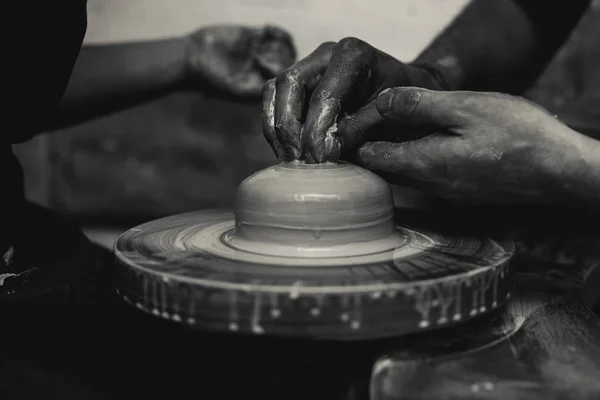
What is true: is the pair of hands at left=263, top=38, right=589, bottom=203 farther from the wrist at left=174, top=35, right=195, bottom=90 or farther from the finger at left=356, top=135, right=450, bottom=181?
the wrist at left=174, top=35, right=195, bottom=90

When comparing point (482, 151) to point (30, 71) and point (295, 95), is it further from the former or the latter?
point (30, 71)

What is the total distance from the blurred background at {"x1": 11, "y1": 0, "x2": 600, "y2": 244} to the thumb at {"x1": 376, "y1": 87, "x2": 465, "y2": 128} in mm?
1140

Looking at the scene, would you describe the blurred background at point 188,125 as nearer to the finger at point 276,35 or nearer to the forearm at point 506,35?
the finger at point 276,35

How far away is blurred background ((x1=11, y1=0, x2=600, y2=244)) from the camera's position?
2.21m

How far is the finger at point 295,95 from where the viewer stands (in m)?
1.12

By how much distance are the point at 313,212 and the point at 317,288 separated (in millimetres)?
201

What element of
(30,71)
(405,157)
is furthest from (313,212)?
(30,71)

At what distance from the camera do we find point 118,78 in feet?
6.70

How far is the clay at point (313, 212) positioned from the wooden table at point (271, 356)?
0.17 m

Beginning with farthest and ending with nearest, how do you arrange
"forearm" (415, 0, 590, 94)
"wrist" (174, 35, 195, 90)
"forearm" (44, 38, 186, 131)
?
1. "wrist" (174, 35, 195, 90)
2. "forearm" (44, 38, 186, 131)
3. "forearm" (415, 0, 590, 94)

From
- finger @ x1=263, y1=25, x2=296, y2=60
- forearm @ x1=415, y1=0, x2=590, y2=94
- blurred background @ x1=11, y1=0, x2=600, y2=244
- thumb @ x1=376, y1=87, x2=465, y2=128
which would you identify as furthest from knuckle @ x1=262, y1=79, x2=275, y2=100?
finger @ x1=263, y1=25, x2=296, y2=60

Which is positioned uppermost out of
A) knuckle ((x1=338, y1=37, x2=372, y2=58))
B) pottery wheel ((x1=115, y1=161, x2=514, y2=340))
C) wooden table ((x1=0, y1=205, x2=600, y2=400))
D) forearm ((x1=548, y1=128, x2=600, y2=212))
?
knuckle ((x1=338, y1=37, x2=372, y2=58))

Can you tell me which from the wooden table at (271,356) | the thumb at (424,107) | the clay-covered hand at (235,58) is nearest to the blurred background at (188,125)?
the clay-covered hand at (235,58)

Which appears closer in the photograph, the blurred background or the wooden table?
the wooden table
